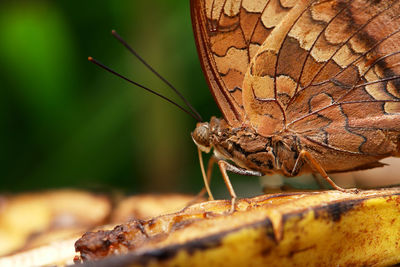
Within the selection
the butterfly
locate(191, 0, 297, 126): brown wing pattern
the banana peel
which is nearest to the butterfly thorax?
the butterfly

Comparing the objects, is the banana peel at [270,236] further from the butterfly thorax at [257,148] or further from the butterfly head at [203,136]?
the butterfly head at [203,136]

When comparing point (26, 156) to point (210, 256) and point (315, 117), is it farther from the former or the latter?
point (210, 256)

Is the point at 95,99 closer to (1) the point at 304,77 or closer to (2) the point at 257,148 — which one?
(2) the point at 257,148

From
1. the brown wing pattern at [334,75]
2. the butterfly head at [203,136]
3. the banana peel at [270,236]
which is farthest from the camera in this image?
the butterfly head at [203,136]

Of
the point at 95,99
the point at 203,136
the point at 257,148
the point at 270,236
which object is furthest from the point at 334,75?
the point at 95,99

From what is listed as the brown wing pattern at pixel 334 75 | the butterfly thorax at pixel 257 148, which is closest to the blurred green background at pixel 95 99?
the butterfly thorax at pixel 257 148

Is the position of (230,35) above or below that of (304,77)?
above

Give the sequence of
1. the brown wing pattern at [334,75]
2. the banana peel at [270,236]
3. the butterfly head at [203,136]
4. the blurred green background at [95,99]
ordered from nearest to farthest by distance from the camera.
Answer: the banana peel at [270,236] → the brown wing pattern at [334,75] → the butterfly head at [203,136] → the blurred green background at [95,99]
